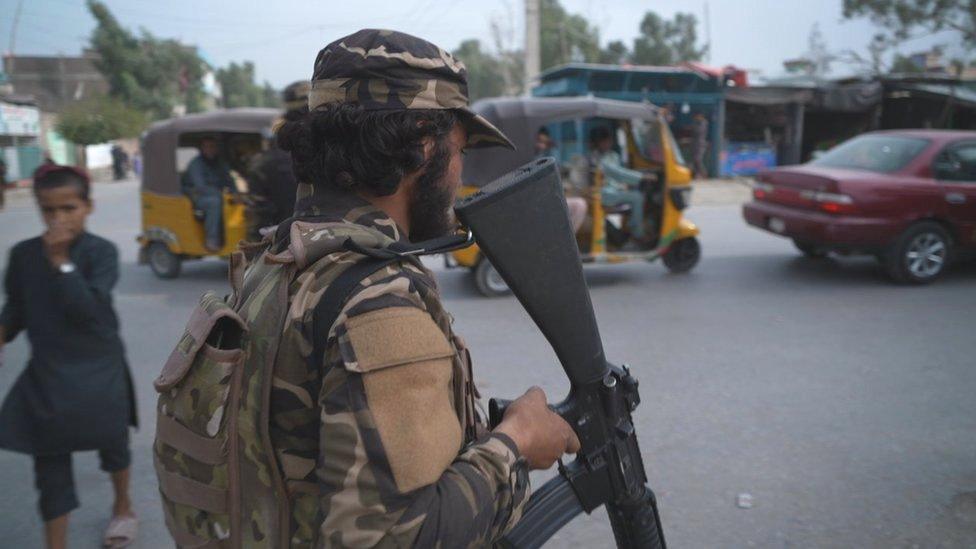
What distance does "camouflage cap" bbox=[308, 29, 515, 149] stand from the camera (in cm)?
116

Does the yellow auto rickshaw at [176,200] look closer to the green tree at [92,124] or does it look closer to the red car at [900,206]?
the red car at [900,206]

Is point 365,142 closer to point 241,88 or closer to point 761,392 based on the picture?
point 761,392

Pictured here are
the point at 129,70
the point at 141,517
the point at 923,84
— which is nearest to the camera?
the point at 141,517

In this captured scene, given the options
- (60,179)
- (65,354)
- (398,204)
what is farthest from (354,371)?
(60,179)

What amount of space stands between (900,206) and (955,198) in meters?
0.59

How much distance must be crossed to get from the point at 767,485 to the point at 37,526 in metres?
3.08

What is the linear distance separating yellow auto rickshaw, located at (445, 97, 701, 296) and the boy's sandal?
160 inches

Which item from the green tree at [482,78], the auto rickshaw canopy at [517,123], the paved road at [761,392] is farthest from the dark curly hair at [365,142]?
the green tree at [482,78]

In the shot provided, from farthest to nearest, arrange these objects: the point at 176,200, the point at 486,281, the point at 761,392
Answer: the point at 176,200 → the point at 486,281 → the point at 761,392

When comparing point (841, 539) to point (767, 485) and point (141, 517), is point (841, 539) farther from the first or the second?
point (141, 517)

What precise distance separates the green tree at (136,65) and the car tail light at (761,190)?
33807 mm

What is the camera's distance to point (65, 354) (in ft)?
8.41

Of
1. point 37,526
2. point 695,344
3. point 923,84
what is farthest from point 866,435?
point 923,84

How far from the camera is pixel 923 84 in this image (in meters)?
17.6
